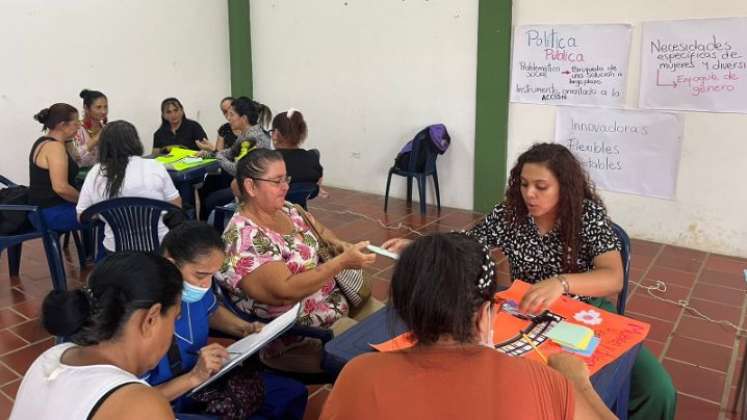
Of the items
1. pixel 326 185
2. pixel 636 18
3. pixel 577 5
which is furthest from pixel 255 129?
pixel 636 18

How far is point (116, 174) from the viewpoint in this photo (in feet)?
10.2

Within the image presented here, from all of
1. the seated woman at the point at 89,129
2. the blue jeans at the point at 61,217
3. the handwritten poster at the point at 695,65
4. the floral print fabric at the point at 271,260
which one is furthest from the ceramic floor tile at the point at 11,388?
the handwritten poster at the point at 695,65

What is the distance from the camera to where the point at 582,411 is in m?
1.12

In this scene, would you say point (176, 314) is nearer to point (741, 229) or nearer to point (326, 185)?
point (741, 229)

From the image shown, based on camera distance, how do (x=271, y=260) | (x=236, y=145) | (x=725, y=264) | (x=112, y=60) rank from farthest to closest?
1. (x=112, y=60)
2. (x=236, y=145)
3. (x=725, y=264)
4. (x=271, y=260)

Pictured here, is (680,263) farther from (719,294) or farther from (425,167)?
(425,167)

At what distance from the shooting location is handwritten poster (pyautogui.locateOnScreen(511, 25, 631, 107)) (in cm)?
447

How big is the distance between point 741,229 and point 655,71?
1293 millimetres

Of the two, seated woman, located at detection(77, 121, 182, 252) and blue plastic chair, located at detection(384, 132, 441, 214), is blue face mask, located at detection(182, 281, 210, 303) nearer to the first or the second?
seated woman, located at detection(77, 121, 182, 252)

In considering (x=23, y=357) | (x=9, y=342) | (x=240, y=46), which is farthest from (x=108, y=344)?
(x=240, y=46)

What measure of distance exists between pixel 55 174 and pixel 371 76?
10.7 ft

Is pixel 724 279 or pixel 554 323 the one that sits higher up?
pixel 554 323

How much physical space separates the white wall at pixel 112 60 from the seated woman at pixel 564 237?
15.6ft

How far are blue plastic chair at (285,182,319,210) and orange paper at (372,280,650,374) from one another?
2.10 metres
